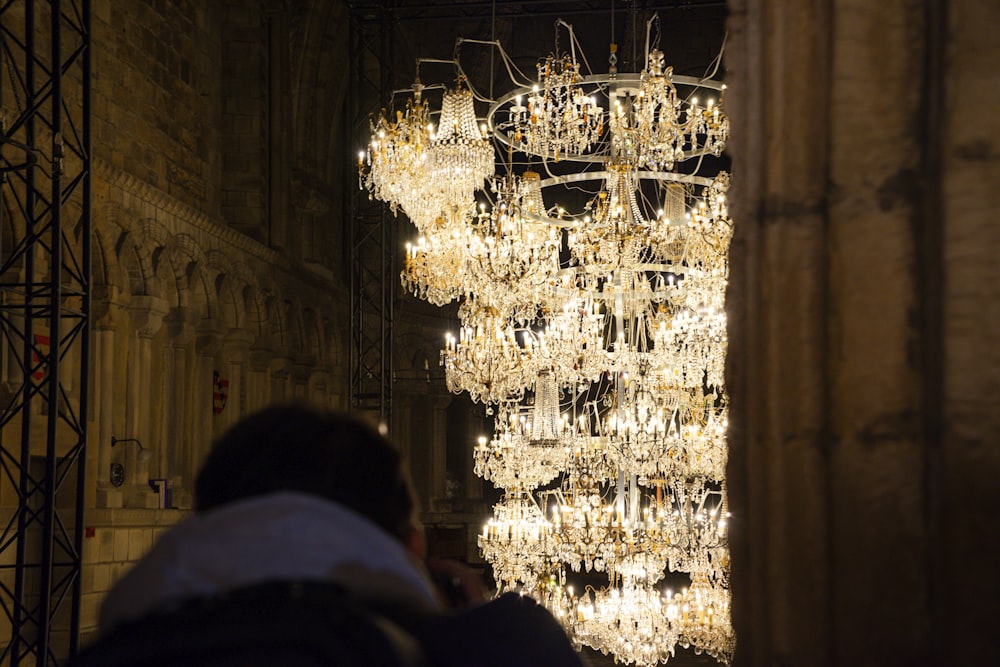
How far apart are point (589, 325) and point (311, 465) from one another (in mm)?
7767

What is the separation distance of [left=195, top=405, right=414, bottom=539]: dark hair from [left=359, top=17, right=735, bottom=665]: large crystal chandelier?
6401mm

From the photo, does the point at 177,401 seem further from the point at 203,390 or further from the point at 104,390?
the point at 104,390

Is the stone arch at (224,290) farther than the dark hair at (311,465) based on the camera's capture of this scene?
Yes

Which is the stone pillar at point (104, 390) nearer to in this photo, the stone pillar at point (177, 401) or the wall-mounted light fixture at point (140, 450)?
the wall-mounted light fixture at point (140, 450)

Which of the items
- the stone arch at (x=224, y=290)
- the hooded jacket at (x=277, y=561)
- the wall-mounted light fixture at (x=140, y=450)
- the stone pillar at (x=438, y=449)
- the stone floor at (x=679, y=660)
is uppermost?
the stone arch at (x=224, y=290)

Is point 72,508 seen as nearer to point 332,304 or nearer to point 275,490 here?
point 332,304

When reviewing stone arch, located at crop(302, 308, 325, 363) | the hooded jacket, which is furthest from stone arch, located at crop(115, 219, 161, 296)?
the hooded jacket

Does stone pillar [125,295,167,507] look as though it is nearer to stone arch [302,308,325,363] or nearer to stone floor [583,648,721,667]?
stone arch [302,308,325,363]

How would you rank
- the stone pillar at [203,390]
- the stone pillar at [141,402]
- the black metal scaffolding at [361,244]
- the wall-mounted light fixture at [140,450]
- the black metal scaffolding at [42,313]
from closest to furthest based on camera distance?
the black metal scaffolding at [42,313]
the wall-mounted light fixture at [140,450]
the stone pillar at [141,402]
the stone pillar at [203,390]
the black metal scaffolding at [361,244]

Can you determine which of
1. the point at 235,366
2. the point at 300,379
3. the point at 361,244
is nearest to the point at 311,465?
the point at 235,366

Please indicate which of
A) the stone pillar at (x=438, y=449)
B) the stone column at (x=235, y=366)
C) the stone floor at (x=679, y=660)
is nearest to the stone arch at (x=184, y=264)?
the stone column at (x=235, y=366)

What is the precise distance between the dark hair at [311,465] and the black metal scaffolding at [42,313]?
7.01 meters

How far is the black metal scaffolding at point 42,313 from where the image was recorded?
25.9 feet

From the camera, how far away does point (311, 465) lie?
39.7 inches
